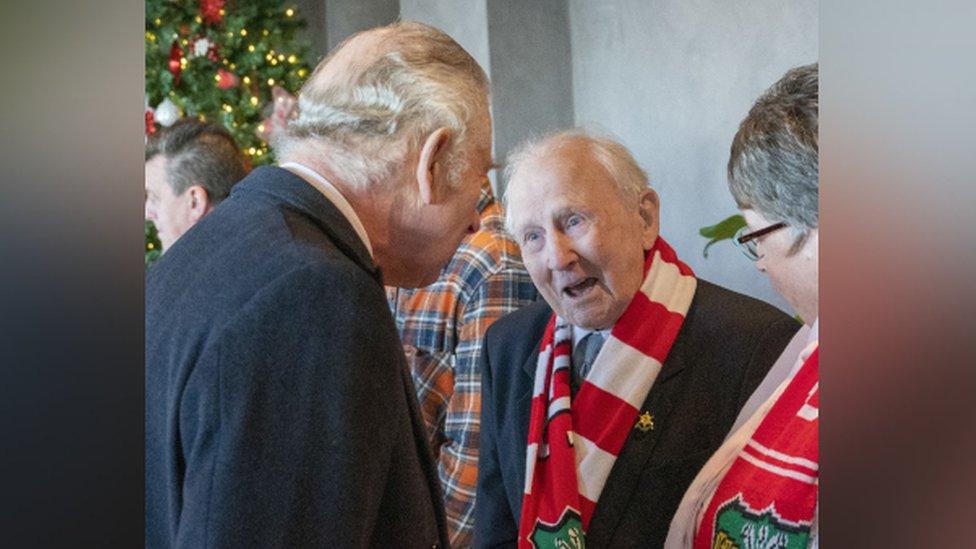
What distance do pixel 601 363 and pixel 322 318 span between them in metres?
0.50

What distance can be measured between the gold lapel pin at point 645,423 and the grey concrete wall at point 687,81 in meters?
0.20

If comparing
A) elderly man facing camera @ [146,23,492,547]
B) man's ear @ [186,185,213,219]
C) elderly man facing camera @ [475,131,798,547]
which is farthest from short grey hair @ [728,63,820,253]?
man's ear @ [186,185,213,219]

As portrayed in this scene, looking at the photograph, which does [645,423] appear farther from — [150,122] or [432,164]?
[150,122]

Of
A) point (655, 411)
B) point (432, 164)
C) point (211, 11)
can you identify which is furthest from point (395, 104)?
point (655, 411)

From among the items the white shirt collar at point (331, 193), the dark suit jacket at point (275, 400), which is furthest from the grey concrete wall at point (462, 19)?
the dark suit jacket at point (275, 400)

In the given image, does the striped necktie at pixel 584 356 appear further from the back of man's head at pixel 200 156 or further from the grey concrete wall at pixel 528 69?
the back of man's head at pixel 200 156

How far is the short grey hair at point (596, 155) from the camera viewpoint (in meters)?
1.26

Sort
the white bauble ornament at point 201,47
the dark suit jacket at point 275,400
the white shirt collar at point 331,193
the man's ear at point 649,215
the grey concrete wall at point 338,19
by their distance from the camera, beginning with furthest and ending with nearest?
the white bauble ornament at point 201,47 → the man's ear at point 649,215 → the grey concrete wall at point 338,19 → the white shirt collar at point 331,193 → the dark suit jacket at point 275,400

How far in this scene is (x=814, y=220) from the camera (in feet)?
4.12

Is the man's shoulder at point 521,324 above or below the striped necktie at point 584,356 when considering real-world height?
above

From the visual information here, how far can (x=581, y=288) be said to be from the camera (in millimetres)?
1332
